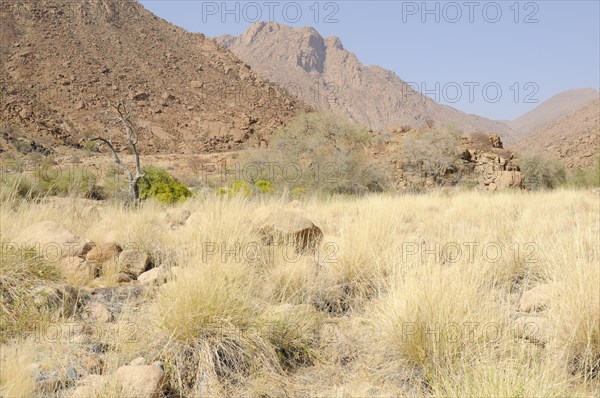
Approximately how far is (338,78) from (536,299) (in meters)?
112

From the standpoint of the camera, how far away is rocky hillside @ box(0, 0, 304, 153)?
1268 inches

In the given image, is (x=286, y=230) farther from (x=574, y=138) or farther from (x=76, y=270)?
(x=574, y=138)

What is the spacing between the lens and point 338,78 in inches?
4385

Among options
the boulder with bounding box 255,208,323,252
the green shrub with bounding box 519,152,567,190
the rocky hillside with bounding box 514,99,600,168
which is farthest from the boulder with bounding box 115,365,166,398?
the rocky hillside with bounding box 514,99,600,168

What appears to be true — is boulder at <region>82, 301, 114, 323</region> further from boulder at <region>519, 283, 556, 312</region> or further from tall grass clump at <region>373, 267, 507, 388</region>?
boulder at <region>519, 283, 556, 312</region>

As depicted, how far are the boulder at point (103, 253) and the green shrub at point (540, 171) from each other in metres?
20.9

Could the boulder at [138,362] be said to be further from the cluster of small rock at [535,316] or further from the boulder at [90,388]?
the cluster of small rock at [535,316]

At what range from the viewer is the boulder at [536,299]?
3.53m

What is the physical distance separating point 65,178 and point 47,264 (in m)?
11.9

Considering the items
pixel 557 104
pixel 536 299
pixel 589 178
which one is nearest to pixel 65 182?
pixel 536 299

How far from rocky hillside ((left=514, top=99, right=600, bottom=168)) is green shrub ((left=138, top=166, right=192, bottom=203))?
2322 centimetres

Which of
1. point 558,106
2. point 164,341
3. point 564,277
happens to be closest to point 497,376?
point 564,277

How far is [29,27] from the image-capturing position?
121ft

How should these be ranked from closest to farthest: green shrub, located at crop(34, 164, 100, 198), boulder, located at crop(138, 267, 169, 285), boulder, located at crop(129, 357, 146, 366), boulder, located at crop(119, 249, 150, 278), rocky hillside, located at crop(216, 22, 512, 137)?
boulder, located at crop(129, 357, 146, 366) < boulder, located at crop(138, 267, 169, 285) < boulder, located at crop(119, 249, 150, 278) < green shrub, located at crop(34, 164, 100, 198) < rocky hillside, located at crop(216, 22, 512, 137)
